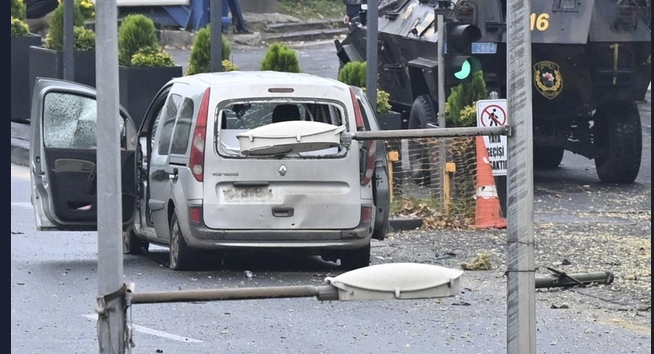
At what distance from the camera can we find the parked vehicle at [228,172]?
10.6 metres

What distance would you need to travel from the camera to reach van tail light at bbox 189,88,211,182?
34.7ft

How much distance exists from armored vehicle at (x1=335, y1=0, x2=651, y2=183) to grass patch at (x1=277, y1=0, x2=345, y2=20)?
703 inches

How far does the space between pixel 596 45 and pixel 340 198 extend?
7806 millimetres

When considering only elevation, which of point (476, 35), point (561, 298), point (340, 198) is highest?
point (476, 35)

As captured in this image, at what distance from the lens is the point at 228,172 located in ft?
34.7

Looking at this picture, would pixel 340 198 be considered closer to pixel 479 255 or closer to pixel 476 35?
pixel 479 255

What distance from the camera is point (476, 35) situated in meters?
14.8

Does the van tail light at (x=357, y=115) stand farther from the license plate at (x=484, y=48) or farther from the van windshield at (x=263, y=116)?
the license plate at (x=484, y=48)

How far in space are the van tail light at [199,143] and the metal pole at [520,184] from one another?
229 inches

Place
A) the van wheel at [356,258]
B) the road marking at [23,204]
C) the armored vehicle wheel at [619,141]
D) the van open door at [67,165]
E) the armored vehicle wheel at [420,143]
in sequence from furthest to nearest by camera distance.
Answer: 1. the armored vehicle wheel at [619,141]
2. the armored vehicle wheel at [420,143]
3. the road marking at [23,204]
4. the van wheel at [356,258]
5. the van open door at [67,165]

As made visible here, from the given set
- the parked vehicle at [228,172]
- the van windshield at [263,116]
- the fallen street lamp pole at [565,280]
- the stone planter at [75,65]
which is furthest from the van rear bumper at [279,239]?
the stone planter at [75,65]

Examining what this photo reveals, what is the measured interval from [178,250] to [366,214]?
152 cm

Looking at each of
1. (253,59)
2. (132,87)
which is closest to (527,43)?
(132,87)

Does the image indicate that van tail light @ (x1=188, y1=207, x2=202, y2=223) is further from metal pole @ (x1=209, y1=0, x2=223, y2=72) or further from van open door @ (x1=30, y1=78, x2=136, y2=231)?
metal pole @ (x1=209, y1=0, x2=223, y2=72)
